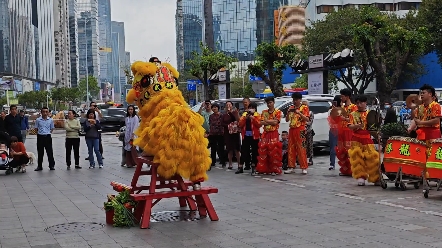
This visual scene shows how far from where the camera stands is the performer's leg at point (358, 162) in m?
11.1

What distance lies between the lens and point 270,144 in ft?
44.5

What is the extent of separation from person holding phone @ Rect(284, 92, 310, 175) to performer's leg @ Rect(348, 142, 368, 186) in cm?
225

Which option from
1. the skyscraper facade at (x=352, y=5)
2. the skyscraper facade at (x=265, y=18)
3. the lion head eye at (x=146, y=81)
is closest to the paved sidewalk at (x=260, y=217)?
the lion head eye at (x=146, y=81)

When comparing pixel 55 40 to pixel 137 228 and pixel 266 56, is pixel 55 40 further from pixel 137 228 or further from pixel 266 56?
pixel 137 228

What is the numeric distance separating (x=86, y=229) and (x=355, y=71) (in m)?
42.5

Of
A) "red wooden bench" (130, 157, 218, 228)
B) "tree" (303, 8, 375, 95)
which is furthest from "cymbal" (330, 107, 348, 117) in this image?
"tree" (303, 8, 375, 95)

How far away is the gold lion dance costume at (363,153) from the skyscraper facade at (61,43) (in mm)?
151373

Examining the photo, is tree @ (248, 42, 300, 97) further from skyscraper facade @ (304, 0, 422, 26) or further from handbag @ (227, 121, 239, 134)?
skyscraper facade @ (304, 0, 422, 26)

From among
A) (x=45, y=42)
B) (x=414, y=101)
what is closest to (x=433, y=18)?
(x=414, y=101)

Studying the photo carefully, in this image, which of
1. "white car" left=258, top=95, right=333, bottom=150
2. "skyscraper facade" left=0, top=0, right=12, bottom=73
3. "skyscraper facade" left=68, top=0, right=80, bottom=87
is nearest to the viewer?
"white car" left=258, top=95, right=333, bottom=150

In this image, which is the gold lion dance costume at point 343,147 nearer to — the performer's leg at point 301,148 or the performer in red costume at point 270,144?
the performer's leg at point 301,148

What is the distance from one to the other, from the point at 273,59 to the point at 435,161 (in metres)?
22.9

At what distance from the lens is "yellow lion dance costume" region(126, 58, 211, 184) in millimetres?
7953

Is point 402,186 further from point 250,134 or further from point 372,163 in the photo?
point 250,134
